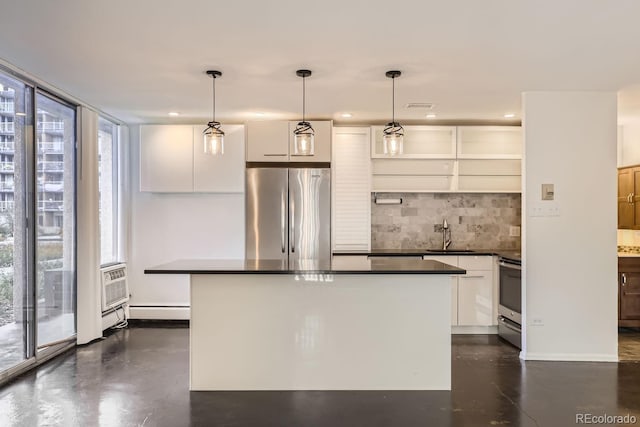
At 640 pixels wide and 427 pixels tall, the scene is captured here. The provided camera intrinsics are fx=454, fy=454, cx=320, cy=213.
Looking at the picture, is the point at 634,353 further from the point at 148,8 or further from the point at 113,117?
the point at 113,117

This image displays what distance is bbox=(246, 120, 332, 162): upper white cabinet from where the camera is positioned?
515 cm

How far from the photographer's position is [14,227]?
3.56 m

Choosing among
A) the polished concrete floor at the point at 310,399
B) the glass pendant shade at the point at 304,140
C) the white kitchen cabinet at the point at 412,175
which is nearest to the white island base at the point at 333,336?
the polished concrete floor at the point at 310,399

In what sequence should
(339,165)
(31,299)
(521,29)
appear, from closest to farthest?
(521,29)
(31,299)
(339,165)

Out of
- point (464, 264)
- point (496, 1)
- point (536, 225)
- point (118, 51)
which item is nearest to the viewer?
point (496, 1)

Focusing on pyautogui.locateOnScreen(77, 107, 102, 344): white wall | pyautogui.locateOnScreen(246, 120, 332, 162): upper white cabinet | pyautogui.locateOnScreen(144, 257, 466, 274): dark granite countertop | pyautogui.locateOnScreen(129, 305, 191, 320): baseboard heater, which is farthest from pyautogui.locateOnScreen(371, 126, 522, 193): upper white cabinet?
pyautogui.locateOnScreen(77, 107, 102, 344): white wall

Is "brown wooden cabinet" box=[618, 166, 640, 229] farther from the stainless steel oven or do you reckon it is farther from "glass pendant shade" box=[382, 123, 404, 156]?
"glass pendant shade" box=[382, 123, 404, 156]

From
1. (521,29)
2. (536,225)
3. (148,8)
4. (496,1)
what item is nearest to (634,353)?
(536,225)

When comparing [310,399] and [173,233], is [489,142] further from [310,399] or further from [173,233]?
[173,233]

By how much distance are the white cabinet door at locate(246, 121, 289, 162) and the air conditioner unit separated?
193cm

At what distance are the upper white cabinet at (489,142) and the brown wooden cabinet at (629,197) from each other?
1308 millimetres

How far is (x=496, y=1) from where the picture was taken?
2.30 metres

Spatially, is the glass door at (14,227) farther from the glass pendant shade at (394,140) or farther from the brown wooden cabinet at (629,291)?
the brown wooden cabinet at (629,291)

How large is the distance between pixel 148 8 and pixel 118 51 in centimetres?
80
